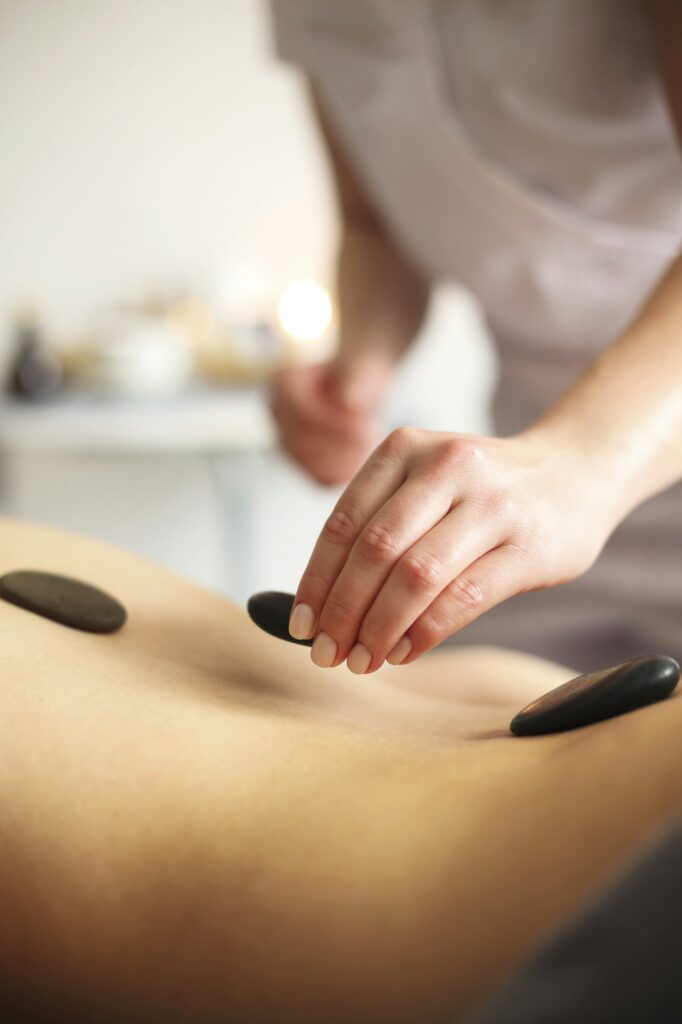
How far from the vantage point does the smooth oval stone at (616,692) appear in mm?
424

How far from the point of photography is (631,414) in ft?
1.95

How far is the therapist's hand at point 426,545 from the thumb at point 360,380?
0.63 m

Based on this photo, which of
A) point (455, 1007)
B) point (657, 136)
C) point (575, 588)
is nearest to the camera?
point (455, 1007)

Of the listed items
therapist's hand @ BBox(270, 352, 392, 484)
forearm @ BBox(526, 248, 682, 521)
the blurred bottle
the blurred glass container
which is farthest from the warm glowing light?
forearm @ BBox(526, 248, 682, 521)

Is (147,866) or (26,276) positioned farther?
(26,276)

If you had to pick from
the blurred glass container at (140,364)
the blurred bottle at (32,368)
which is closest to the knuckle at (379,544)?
the blurred glass container at (140,364)

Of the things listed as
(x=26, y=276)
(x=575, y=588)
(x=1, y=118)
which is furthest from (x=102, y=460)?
(x=575, y=588)

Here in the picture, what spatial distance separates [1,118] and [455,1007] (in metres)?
2.78

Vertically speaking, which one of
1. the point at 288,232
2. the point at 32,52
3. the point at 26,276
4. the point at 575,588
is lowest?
the point at 575,588

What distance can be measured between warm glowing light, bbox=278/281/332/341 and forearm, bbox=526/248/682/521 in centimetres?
217

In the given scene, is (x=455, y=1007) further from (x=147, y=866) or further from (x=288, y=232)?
(x=288, y=232)

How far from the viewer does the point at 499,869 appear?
0.35 metres

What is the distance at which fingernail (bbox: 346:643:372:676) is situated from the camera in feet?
1.69

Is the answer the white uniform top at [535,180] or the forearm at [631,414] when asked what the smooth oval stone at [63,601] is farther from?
the white uniform top at [535,180]
